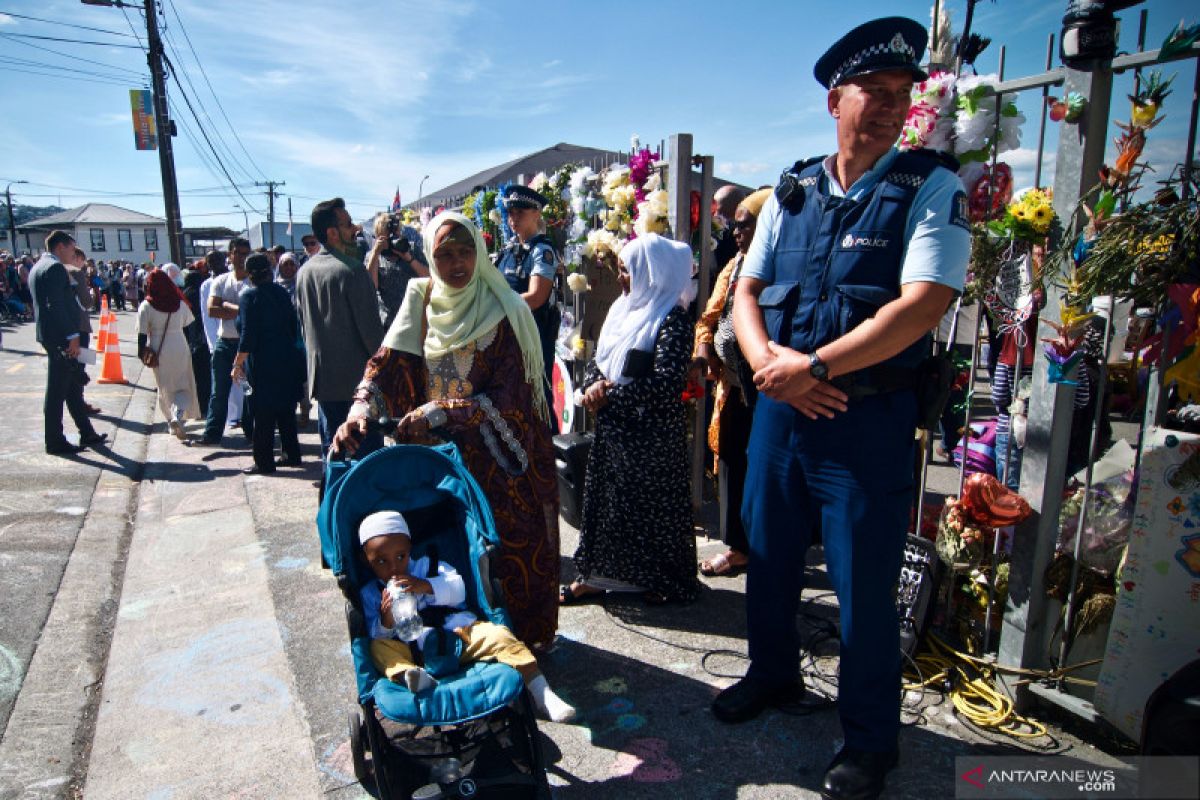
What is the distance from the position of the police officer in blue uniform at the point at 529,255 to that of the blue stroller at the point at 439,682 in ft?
7.59

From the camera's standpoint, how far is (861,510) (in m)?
2.26

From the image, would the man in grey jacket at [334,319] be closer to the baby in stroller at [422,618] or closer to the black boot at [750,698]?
the baby in stroller at [422,618]

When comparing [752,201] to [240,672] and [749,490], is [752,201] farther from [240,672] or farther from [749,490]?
[240,672]

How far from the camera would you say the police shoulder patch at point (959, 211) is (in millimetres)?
2078

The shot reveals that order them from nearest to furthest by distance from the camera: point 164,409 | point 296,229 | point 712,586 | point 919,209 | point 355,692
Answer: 1. point 919,209
2. point 355,692
3. point 712,586
4. point 164,409
5. point 296,229

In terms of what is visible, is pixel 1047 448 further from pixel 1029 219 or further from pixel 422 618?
pixel 422 618

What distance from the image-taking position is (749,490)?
266 centimetres

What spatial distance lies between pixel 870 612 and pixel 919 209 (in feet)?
4.11

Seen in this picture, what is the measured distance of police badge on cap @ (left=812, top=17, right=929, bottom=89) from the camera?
2143 mm

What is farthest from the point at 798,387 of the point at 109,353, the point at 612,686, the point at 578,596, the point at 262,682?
the point at 109,353

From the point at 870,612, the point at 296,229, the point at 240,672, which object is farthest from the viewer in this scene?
the point at 296,229

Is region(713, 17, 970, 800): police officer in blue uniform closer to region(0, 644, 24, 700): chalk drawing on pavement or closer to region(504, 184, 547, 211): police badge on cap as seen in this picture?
region(504, 184, 547, 211): police badge on cap

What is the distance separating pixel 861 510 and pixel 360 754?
1.83 metres

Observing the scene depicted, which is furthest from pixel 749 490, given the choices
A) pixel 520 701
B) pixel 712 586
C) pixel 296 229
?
pixel 296 229
